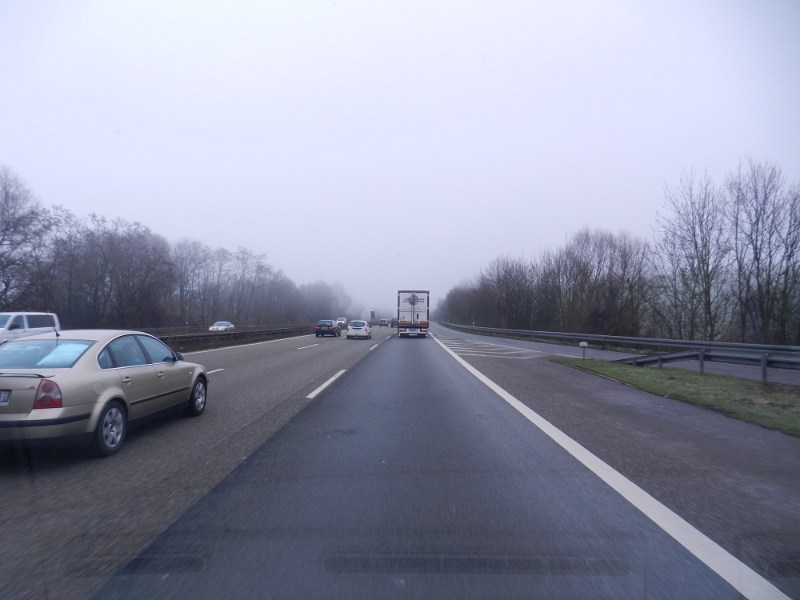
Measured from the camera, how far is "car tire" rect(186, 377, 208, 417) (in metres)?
10.2

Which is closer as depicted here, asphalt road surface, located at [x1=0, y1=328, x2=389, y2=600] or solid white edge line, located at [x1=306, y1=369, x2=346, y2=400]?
asphalt road surface, located at [x1=0, y1=328, x2=389, y2=600]

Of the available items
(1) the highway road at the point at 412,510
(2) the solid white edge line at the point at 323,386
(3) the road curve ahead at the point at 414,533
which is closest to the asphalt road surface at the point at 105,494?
(1) the highway road at the point at 412,510

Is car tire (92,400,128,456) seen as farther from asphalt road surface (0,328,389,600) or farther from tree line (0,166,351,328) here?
tree line (0,166,351,328)

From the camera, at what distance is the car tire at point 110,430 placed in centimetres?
721

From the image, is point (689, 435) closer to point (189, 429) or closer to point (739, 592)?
point (739, 592)

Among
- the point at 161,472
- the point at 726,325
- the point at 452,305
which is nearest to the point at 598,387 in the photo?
the point at 161,472

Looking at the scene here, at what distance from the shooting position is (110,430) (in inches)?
296

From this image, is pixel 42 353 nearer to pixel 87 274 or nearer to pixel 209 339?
pixel 209 339

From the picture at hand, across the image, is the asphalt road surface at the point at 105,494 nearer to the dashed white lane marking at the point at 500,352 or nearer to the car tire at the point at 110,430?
the car tire at the point at 110,430

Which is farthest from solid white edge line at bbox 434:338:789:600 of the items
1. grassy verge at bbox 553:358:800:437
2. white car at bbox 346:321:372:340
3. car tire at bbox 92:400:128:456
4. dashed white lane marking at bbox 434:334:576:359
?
white car at bbox 346:321:372:340

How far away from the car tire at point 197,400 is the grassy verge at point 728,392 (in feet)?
31.2

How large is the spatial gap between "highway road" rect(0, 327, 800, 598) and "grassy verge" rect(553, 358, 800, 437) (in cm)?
75

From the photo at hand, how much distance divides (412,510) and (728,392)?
11.1 m

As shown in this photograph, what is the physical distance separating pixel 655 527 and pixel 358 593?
8.92 ft
